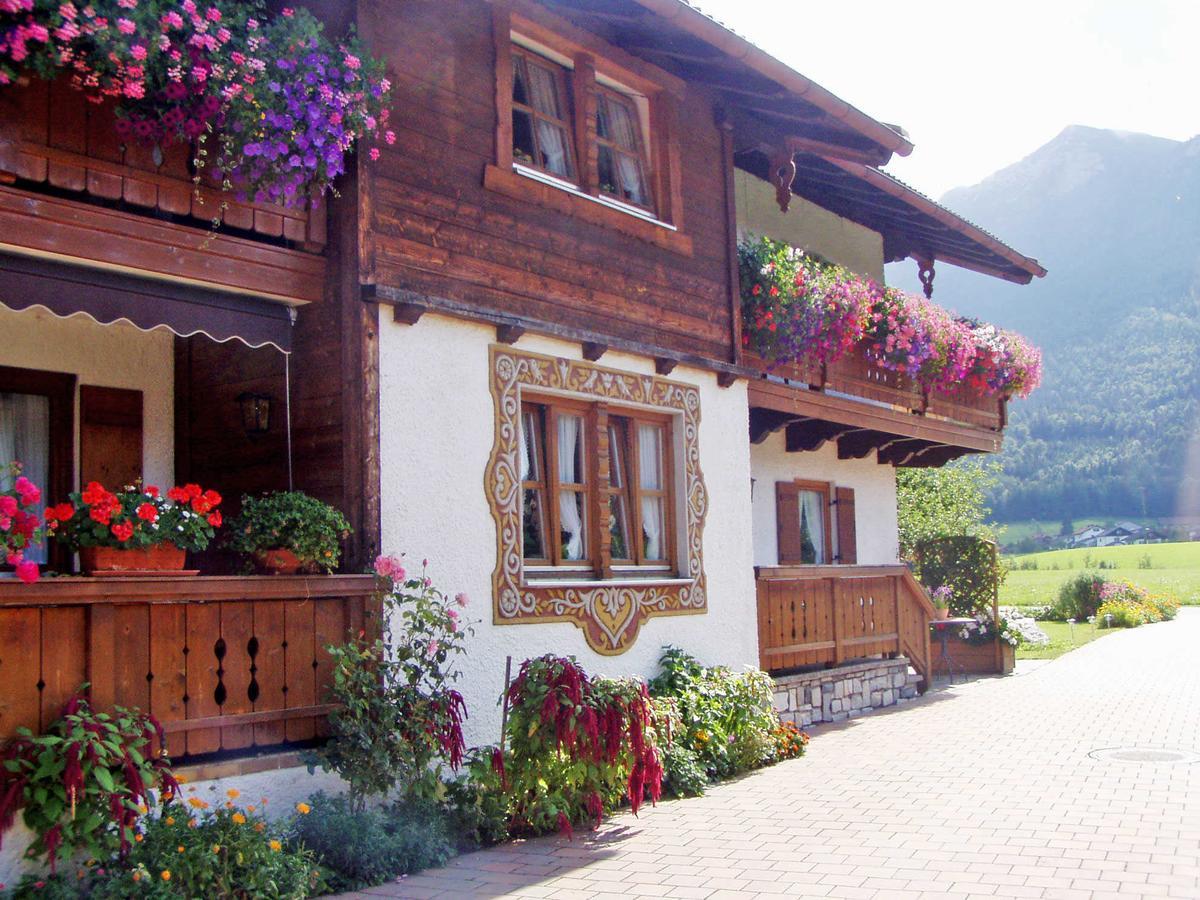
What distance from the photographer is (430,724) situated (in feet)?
24.7

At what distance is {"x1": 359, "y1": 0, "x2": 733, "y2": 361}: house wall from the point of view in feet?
27.8

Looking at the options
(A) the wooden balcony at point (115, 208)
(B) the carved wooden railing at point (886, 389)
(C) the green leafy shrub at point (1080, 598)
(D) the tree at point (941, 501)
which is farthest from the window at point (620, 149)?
(C) the green leafy shrub at point (1080, 598)

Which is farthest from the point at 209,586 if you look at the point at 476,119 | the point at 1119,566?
the point at 1119,566

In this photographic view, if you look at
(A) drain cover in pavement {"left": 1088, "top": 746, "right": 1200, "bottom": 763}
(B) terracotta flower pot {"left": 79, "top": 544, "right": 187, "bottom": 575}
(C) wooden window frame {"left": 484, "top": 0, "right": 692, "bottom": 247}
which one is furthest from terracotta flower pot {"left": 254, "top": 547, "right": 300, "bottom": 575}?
(A) drain cover in pavement {"left": 1088, "top": 746, "right": 1200, "bottom": 763}

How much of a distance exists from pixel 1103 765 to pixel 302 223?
294 inches

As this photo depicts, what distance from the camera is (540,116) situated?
10008 mm

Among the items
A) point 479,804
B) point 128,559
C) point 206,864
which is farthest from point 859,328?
point 206,864

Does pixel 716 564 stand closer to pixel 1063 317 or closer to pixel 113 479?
pixel 113 479

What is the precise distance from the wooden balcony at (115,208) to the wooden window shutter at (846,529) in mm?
10301

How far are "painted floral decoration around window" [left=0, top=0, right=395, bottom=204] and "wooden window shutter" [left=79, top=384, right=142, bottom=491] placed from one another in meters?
2.02

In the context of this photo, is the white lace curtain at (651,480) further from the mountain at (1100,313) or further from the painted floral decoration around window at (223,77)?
the mountain at (1100,313)

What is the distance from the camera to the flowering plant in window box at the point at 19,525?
5.73m

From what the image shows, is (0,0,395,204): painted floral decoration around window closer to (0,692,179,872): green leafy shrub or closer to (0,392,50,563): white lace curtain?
(0,392,50,563): white lace curtain

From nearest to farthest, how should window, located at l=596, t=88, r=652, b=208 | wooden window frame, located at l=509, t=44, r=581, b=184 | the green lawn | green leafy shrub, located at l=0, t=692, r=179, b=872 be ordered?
green leafy shrub, located at l=0, t=692, r=179, b=872 < wooden window frame, located at l=509, t=44, r=581, b=184 < window, located at l=596, t=88, r=652, b=208 < the green lawn
